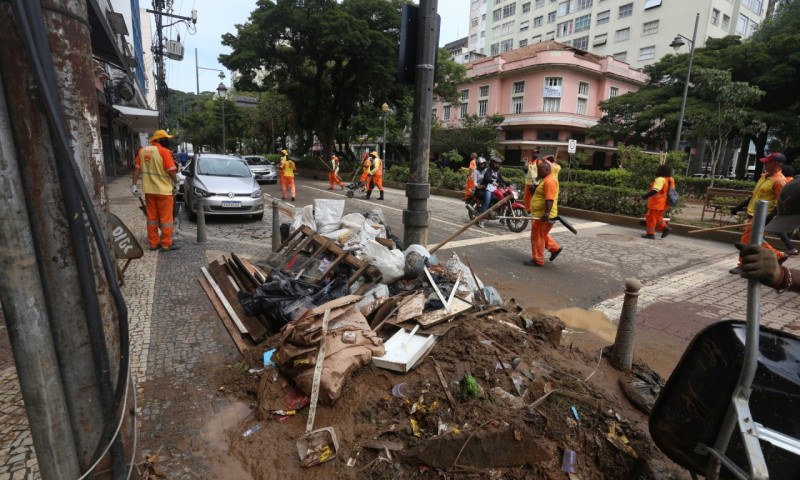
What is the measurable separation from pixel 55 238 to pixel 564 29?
58317 mm

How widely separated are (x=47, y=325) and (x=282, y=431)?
1.68 metres

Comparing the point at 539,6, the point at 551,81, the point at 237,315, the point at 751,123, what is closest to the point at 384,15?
the point at 551,81

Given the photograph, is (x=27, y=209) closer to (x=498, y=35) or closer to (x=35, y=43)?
(x=35, y=43)

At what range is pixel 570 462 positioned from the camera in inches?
98.1

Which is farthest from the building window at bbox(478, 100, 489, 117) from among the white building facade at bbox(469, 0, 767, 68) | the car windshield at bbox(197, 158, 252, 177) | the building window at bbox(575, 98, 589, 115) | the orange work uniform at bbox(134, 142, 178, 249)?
the orange work uniform at bbox(134, 142, 178, 249)

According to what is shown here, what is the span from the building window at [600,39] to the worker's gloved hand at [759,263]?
53.3 meters

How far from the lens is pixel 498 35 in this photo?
58.4 m

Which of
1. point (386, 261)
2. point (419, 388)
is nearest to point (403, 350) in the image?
point (419, 388)

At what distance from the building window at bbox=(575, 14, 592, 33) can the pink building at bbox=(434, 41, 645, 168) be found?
413 inches

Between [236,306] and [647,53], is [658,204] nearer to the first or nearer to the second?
[236,306]

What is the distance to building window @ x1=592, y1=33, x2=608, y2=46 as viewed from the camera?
46.0 meters

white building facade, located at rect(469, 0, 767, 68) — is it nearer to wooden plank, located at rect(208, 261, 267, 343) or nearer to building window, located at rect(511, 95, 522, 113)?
building window, located at rect(511, 95, 522, 113)

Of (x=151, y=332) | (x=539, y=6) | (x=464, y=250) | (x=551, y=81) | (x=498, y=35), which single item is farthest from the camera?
(x=498, y=35)

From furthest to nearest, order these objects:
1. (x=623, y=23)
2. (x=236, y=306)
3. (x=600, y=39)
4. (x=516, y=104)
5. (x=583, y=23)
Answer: (x=583, y=23) → (x=600, y=39) → (x=623, y=23) → (x=516, y=104) → (x=236, y=306)
